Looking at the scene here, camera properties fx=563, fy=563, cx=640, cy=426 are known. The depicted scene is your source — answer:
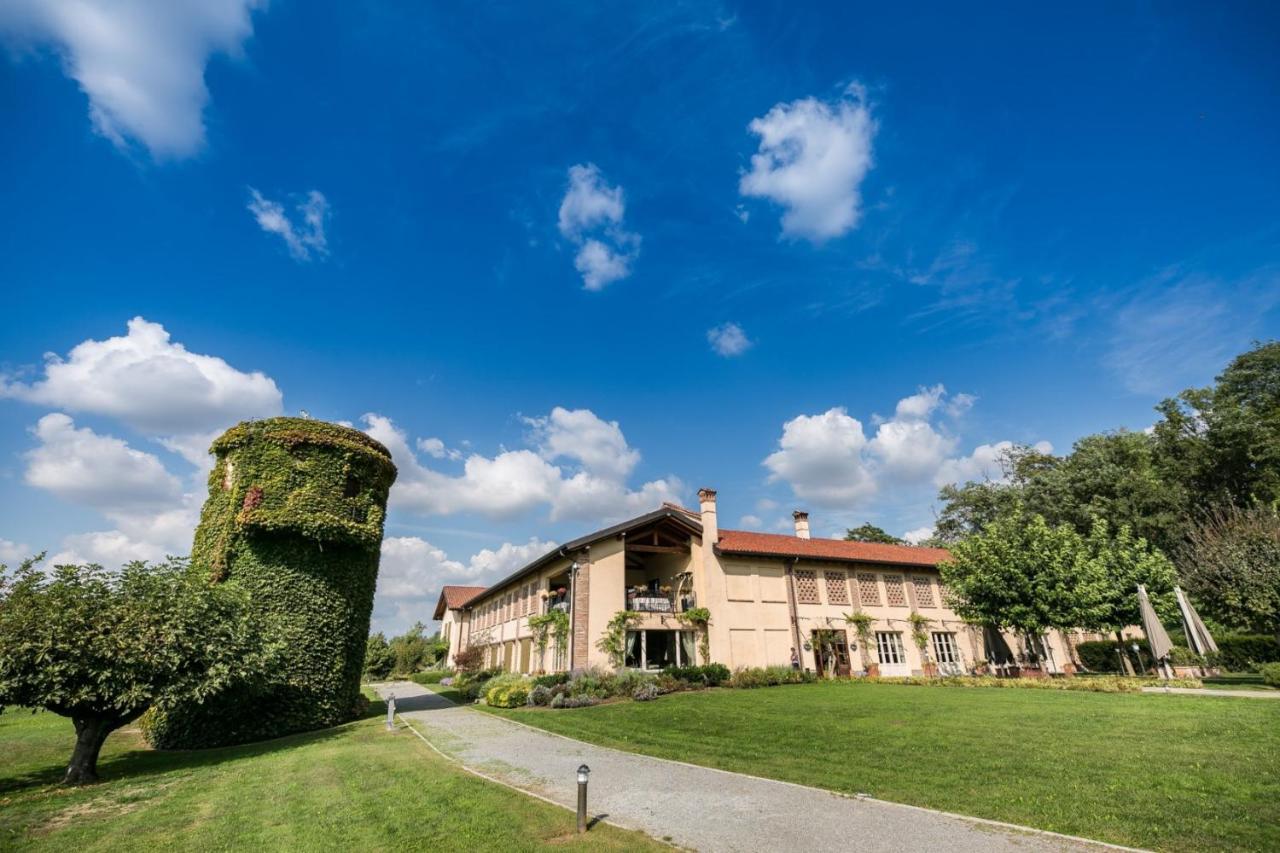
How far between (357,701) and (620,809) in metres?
16.1

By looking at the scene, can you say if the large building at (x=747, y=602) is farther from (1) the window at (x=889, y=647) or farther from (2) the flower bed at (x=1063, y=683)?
(2) the flower bed at (x=1063, y=683)

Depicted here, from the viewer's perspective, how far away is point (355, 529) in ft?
58.8

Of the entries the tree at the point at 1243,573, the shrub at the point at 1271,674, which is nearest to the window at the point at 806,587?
the tree at the point at 1243,573

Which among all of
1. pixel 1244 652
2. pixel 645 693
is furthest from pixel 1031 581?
pixel 645 693

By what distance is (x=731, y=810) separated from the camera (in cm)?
691

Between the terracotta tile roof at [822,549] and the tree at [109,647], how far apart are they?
724 inches

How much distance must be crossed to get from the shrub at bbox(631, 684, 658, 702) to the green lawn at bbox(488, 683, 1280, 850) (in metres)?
1.87

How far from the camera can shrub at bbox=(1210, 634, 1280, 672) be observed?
22.9 meters

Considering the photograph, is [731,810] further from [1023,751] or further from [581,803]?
[1023,751]

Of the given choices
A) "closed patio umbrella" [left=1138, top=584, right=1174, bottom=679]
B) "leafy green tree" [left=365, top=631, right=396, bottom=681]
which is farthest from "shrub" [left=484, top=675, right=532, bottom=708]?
"leafy green tree" [left=365, top=631, right=396, bottom=681]

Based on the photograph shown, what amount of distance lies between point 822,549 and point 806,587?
2.45 metres

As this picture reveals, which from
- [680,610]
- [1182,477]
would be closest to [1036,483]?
[1182,477]

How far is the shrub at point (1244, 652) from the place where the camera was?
75.0ft

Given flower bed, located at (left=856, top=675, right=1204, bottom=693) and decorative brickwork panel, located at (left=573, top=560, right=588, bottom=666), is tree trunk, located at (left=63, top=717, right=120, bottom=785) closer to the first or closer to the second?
decorative brickwork panel, located at (left=573, top=560, right=588, bottom=666)
